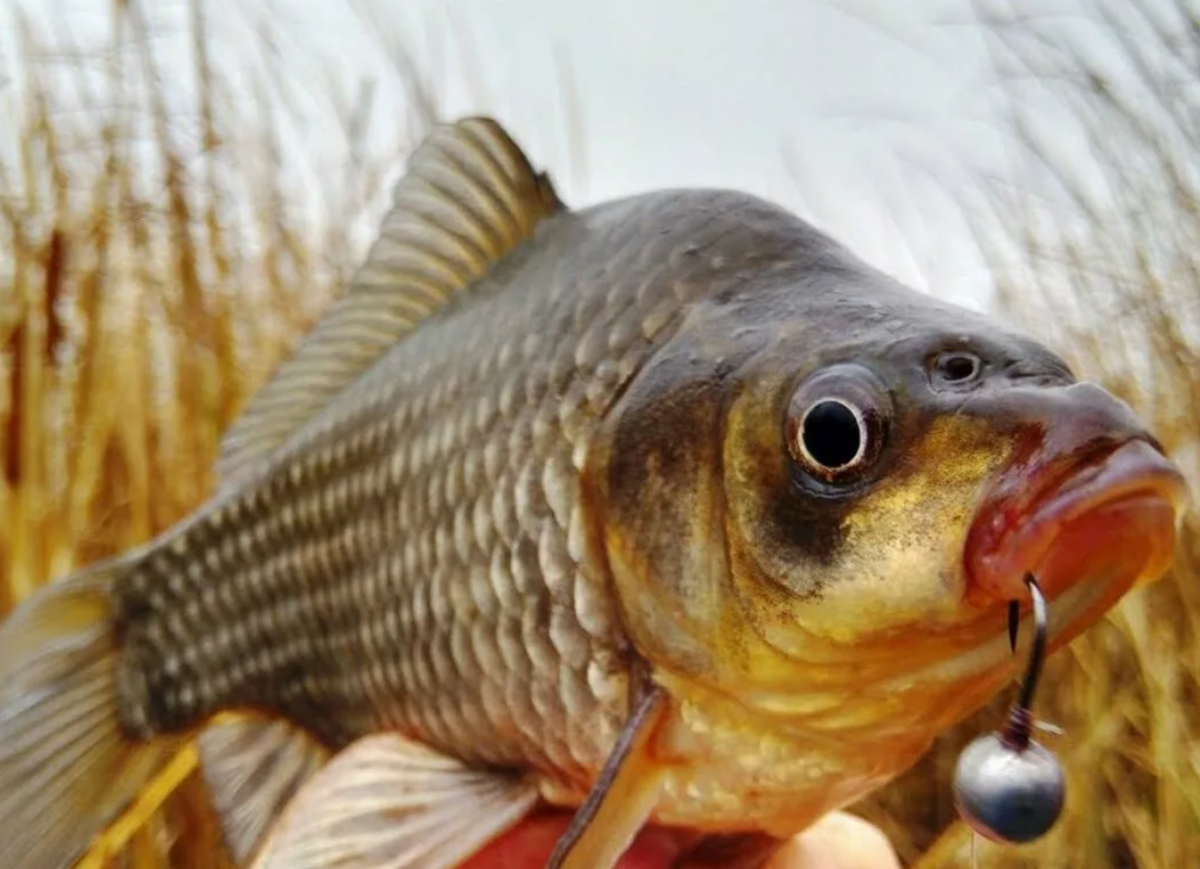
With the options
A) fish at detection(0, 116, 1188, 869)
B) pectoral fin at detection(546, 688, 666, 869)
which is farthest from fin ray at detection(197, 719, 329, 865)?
pectoral fin at detection(546, 688, 666, 869)

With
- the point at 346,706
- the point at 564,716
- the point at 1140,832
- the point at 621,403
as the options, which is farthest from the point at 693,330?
the point at 1140,832

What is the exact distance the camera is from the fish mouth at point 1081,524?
24.0 inches

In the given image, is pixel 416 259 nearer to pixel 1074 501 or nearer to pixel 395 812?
pixel 395 812

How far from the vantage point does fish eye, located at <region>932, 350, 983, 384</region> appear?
2.27ft

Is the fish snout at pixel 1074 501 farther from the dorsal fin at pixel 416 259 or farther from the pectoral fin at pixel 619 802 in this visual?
the dorsal fin at pixel 416 259

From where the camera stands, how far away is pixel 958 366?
27.5 inches

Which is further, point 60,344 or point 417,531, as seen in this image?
point 60,344

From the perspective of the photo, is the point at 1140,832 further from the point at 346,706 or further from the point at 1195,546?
the point at 346,706

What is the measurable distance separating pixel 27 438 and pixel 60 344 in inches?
7.5

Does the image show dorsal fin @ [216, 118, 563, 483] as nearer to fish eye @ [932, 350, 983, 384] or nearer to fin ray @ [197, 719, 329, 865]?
fin ray @ [197, 719, 329, 865]

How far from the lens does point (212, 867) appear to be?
6.37 feet

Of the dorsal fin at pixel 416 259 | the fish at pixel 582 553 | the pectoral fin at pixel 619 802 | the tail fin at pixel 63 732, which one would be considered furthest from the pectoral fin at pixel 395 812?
the dorsal fin at pixel 416 259

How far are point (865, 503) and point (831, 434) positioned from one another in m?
0.05

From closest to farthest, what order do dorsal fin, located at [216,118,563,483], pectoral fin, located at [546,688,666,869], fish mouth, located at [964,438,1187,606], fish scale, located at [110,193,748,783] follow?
fish mouth, located at [964,438,1187,606], pectoral fin, located at [546,688,666,869], fish scale, located at [110,193,748,783], dorsal fin, located at [216,118,563,483]
